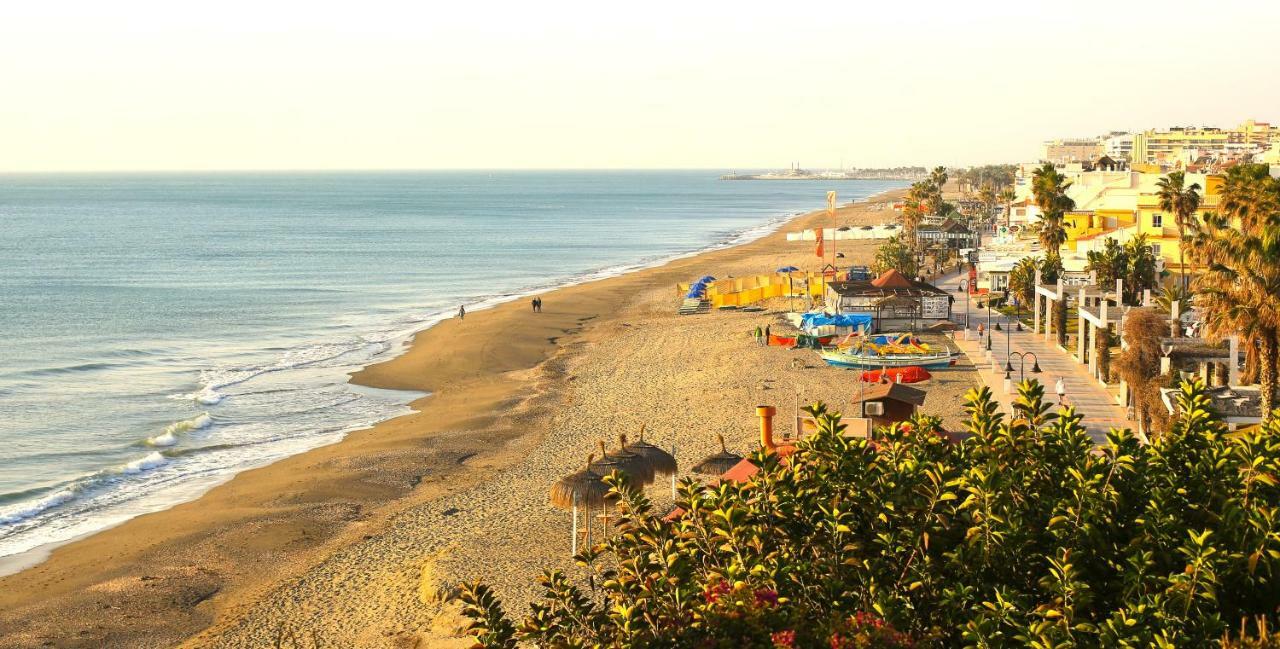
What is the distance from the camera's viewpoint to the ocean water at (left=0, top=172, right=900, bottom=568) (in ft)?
98.1

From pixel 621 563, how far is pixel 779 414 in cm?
2062

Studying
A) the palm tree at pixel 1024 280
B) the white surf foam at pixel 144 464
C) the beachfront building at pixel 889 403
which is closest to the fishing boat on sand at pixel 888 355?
the beachfront building at pixel 889 403

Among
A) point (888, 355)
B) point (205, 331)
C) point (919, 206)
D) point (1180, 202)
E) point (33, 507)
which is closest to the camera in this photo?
point (33, 507)

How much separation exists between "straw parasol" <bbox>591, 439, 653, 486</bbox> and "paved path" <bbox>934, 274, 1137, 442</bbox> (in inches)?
377

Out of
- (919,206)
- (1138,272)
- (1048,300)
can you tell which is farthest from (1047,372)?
(919,206)

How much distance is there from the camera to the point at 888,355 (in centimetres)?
3834

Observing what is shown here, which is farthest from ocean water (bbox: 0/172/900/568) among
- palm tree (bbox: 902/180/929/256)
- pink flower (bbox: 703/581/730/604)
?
palm tree (bbox: 902/180/929/256)

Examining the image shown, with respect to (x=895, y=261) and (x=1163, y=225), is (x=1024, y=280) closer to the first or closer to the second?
(x=1163, y=225)

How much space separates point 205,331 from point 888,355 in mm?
31559

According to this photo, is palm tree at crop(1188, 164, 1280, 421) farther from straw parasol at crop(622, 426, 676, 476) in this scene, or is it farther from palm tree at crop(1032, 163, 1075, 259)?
palm tree at crop(1032, 163, 1075, 259)

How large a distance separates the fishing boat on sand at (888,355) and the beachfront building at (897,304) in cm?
495

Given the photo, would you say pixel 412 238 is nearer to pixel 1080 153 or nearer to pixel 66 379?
pixel 66 379

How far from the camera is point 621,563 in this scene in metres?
12.0

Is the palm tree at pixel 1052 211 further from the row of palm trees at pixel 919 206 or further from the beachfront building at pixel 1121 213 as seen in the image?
the row of palm trees at pixel 919 206
